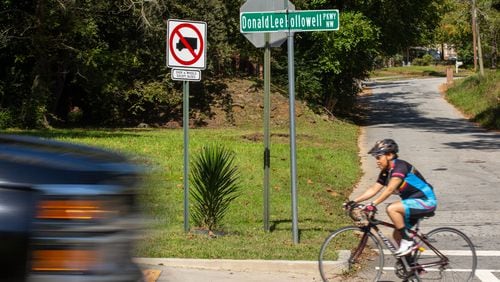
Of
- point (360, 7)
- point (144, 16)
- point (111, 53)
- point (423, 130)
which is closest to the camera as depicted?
point (144, 16)

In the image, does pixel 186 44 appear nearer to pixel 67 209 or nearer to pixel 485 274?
pixel 485 274

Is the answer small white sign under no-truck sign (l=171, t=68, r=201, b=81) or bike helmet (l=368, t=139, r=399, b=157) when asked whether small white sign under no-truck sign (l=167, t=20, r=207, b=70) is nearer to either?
small white sign under no-truck sign (l=171, t=68, r=201, b=81)

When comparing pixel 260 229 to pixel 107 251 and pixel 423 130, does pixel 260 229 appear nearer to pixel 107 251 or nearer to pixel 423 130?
pixel 107 251

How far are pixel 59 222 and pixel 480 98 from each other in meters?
39.3

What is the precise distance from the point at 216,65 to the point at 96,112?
5.47 meters

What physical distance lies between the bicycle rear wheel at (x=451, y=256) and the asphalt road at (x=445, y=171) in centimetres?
23

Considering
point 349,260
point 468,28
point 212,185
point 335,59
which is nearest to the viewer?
point 349,260

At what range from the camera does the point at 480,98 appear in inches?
1559

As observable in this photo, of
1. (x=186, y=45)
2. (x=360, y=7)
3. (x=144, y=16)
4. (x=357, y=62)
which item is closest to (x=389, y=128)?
(x=357, y=62)

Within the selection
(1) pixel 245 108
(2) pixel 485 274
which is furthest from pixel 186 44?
(1) pixel 245 108

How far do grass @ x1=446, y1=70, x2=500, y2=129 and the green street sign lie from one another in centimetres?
2323

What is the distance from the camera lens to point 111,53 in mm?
26828

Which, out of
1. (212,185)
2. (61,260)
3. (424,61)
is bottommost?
(212,185)

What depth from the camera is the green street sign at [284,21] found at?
903 centimetres
